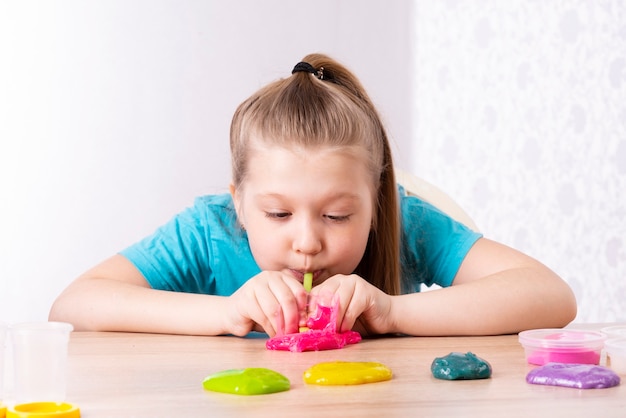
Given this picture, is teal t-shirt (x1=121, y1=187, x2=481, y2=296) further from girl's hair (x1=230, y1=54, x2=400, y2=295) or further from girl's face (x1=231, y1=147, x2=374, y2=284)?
girl's face (x1=231, y1=147, x2=374, y2=284)

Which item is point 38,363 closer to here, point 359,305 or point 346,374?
point 346,374

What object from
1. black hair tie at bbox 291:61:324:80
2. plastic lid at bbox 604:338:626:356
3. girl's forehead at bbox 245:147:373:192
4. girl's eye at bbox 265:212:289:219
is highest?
black hair tie at bbox 291:61:324:80

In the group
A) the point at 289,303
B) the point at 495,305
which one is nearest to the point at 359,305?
the point at 289,303

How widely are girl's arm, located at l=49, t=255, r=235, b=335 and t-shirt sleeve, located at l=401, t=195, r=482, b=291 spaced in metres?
0.46

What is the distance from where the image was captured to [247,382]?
697 mm

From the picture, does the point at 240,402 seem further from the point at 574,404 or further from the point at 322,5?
the point at 322,5

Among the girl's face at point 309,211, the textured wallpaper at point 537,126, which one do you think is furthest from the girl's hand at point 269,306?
the textured wallpaper at point 537,126

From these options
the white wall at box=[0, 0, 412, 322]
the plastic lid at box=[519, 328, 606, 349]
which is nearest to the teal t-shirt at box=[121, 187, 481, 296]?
the plastic lid at box=[519, 328, 606, 349]

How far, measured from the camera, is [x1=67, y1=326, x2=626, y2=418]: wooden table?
646 millimetres

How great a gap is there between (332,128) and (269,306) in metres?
0.32

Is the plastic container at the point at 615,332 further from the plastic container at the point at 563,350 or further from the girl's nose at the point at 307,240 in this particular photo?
the girl's nose at the point at 307,240

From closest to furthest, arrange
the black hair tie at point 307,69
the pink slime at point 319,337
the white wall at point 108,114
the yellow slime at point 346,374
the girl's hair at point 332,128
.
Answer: the yellow slime at point 346,374 < the pink slime at point 319,337 < the girl's hair at point 332,128 < the black hair tie at point 307,69 < the white wall at point 108,114

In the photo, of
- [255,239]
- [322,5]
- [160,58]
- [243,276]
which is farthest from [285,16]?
[255,239]

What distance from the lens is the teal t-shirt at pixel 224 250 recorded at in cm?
140
